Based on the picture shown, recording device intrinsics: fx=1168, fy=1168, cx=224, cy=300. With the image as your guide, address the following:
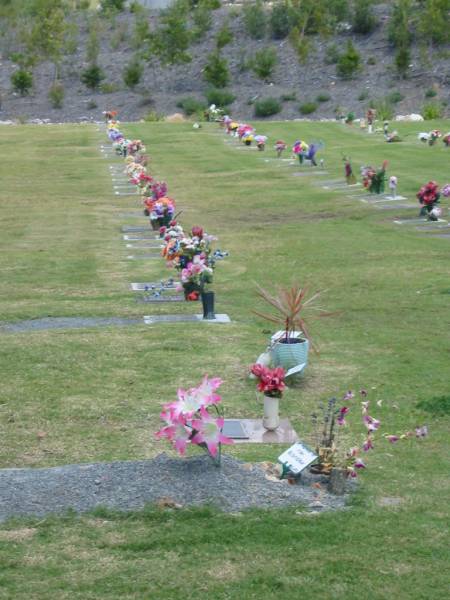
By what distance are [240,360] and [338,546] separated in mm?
5351

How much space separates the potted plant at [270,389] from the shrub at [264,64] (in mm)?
70218

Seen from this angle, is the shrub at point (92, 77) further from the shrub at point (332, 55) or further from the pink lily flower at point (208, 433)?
the pink lily flower at point (208, 433)

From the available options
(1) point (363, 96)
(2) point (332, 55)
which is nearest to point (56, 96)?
(2) point (332, 55)

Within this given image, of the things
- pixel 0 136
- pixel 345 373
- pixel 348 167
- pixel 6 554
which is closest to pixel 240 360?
pixel 345 373

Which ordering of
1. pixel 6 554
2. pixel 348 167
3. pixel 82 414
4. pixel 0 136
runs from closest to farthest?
pixel 6 554
pixel 82 414
pixel 348 167
pixel 0 136

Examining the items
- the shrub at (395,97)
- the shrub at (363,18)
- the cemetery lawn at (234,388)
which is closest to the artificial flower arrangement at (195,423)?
the cemetery lawn at (234,388)

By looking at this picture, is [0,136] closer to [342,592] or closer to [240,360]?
[240,360]

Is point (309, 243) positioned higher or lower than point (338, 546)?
lower

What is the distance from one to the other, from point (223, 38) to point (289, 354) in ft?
251

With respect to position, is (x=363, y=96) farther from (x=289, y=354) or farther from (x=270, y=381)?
(x=270, y=381)

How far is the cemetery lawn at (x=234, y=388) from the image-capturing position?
661 centimetres

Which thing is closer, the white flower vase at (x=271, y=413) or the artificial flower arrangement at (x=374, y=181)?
the white flower vase at (x=271, y=413)

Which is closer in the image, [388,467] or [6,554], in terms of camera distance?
[6,554]

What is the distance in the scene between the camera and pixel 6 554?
6.82 metres
